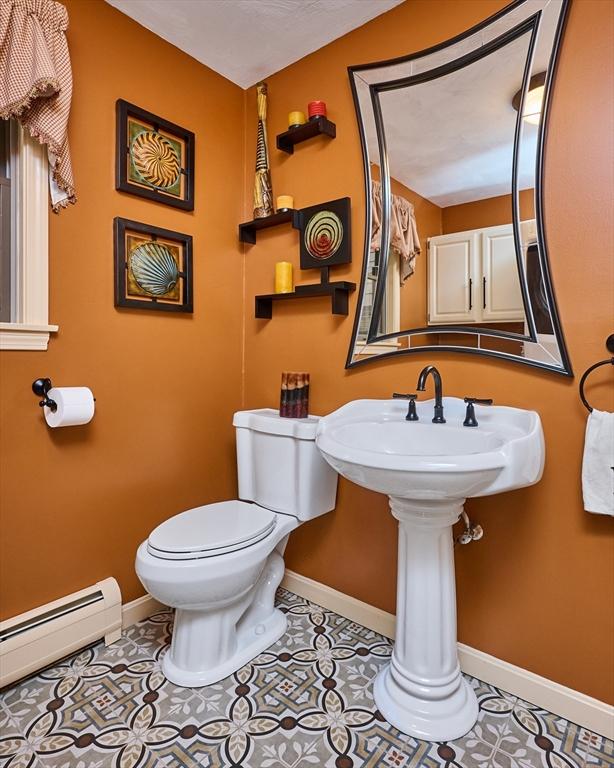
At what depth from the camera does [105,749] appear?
1.22 metres

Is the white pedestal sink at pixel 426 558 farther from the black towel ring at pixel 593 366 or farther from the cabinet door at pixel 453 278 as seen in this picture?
the cabinet door at pixel 453 278

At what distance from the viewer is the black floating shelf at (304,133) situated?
70.1 inches

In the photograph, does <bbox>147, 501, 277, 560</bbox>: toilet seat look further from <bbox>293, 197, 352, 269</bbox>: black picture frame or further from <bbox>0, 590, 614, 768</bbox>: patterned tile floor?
<bbox>293, 197, 352, 269</bbox>: black picture frame

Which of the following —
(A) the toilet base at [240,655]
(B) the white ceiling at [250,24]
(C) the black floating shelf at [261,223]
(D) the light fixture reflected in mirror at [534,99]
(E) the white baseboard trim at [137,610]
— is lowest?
(A) the toilet base at [240,655]

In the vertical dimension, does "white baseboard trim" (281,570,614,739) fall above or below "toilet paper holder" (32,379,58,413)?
below

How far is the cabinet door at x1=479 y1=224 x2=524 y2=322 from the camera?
Result: 1412mm

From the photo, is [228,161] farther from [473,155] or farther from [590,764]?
[590,764]

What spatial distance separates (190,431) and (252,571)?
73cm

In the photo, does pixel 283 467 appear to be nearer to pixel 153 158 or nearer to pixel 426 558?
pixel 426 558

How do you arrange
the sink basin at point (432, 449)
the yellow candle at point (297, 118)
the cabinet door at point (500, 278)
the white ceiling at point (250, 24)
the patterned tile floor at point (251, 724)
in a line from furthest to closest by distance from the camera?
the yellow candle at point (297, 118)
the white ceiling at point (250, 24)
the cabinet door at point (500, 278)
the patterned tile floor at point (251, 724)
the sink basin at point (432, 449)

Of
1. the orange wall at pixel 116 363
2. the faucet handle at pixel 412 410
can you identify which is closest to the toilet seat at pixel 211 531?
the orange wall at pixel 116 363

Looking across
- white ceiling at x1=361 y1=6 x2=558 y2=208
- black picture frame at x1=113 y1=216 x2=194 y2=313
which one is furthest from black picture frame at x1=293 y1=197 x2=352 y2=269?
black picture frame at x1=113 y1=216 x2=194 y2=313

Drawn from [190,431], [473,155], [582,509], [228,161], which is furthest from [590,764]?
[228,161]

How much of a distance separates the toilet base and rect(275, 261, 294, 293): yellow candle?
1.36 m
